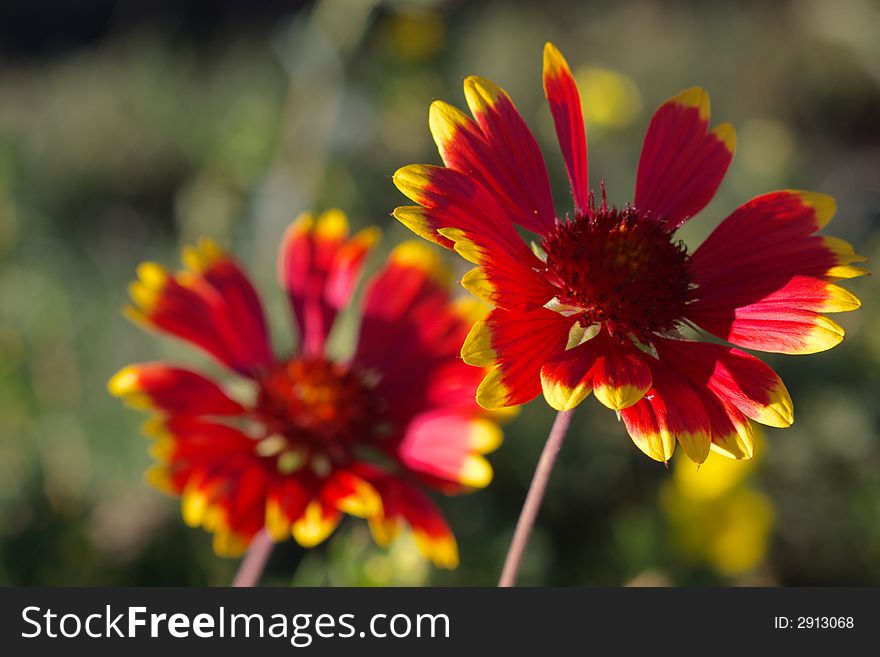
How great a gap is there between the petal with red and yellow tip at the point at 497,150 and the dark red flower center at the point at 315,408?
46cm

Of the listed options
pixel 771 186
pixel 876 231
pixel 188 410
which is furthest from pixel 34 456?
pixel 876 231

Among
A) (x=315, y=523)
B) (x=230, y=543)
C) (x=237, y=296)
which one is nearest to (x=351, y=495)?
(x=315, y=523)

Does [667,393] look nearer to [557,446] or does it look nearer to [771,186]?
[557,446]

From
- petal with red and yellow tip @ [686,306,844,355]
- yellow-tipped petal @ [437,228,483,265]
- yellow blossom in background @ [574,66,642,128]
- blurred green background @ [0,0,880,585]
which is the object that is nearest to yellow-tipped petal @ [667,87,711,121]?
petal with red and yellow tip @ [686,306,844,355]

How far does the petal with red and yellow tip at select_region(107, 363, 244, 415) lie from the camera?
1.07m

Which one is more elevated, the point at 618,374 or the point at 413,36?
the point at 413,36

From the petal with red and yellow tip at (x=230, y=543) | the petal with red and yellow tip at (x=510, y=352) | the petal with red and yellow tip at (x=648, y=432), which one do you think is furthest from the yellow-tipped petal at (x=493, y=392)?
the petal with red and yellow tip at (x=230, y=543)

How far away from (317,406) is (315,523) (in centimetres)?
25

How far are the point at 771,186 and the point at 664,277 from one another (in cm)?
243

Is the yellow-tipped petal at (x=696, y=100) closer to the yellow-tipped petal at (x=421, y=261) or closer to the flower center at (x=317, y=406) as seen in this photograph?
the yellow-tipped petal at (x=421, y=261)

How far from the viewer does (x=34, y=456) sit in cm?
196

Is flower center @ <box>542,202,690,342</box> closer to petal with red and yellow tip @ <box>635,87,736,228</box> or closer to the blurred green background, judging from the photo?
petal with red and yellow tip @ <box>635,87,736,228</box>

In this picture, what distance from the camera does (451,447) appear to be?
Answer: 1.09 m

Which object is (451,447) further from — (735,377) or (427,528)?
(735,377)
